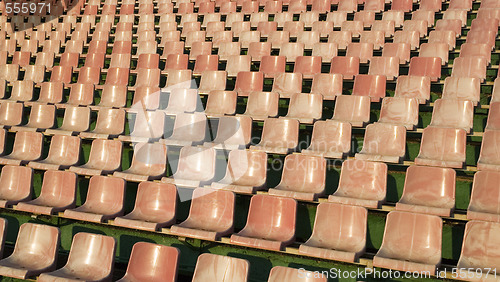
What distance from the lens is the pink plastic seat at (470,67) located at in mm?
1763

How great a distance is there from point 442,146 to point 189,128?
2.41 ft

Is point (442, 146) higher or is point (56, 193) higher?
point (442, 146)

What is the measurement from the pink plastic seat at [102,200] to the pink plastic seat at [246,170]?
0.77 ft

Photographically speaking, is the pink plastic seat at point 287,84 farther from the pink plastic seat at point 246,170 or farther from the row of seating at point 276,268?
the row of seating at point 276,268

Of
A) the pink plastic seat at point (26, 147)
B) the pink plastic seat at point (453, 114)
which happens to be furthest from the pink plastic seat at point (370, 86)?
the pink plastic seat at point (26, 147)

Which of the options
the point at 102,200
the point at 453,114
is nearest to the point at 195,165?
the point at 102,200

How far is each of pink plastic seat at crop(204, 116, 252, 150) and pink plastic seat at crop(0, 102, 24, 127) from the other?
74 cm

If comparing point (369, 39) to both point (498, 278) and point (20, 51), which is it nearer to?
point (498, 278)

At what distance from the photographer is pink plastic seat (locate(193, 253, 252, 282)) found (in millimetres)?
1013

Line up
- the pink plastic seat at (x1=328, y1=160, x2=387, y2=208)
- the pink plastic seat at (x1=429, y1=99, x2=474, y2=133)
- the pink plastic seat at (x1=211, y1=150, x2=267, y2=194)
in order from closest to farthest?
the pink plastic seat at (x1=328, y1=160, x2=387, y2=208)
the pink plastic seat at (x1=211, y1=150, x2=267, y2=194)
the pink plastic seat at (x1=429, y1=99, x2=474, y2=133)

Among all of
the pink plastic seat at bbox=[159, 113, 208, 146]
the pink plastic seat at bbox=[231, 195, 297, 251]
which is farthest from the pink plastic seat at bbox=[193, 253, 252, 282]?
the pink plastic seat at bbox=[159, 113, 208, 146]

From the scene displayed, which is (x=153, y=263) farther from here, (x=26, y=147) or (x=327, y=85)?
(x=327, y=85)

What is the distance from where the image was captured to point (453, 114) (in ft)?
4.98

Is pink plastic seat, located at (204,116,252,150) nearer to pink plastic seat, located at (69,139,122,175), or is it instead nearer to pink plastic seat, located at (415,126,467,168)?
pink plastic seat, located at (69,139,122,175)
